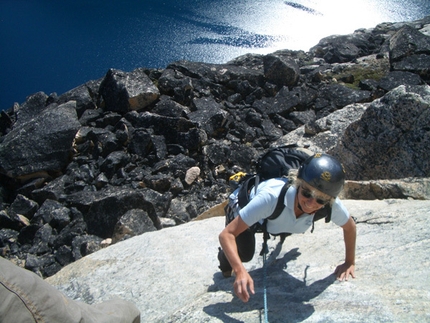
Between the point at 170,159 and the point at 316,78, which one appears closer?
the point at 170,159

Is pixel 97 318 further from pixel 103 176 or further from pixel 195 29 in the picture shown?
pixel 195 29

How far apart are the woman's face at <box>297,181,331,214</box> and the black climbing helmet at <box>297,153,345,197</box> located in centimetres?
2

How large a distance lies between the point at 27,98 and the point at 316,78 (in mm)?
6163

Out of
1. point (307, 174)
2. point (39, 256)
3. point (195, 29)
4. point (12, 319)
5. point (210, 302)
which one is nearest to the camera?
point (12, 319)

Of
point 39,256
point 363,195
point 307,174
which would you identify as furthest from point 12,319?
point 39,256

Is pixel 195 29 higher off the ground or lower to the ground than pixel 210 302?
higher

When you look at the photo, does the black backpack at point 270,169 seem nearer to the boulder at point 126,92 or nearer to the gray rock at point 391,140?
the gray rock at point 391,140

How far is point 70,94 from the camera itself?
777cm

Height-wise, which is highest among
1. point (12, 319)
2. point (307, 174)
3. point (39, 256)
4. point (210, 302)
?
point (307, 174)

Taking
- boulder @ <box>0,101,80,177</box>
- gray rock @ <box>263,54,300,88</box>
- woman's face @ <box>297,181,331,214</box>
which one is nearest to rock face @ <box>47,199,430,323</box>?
woman's face @ <box>297,181,331,214</box>

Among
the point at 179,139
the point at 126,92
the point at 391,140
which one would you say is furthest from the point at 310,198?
the point at 126,92

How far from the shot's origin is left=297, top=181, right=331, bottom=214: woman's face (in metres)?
2.17

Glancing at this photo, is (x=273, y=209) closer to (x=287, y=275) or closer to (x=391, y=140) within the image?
(x=287, y=275)

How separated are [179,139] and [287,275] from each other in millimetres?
4376
